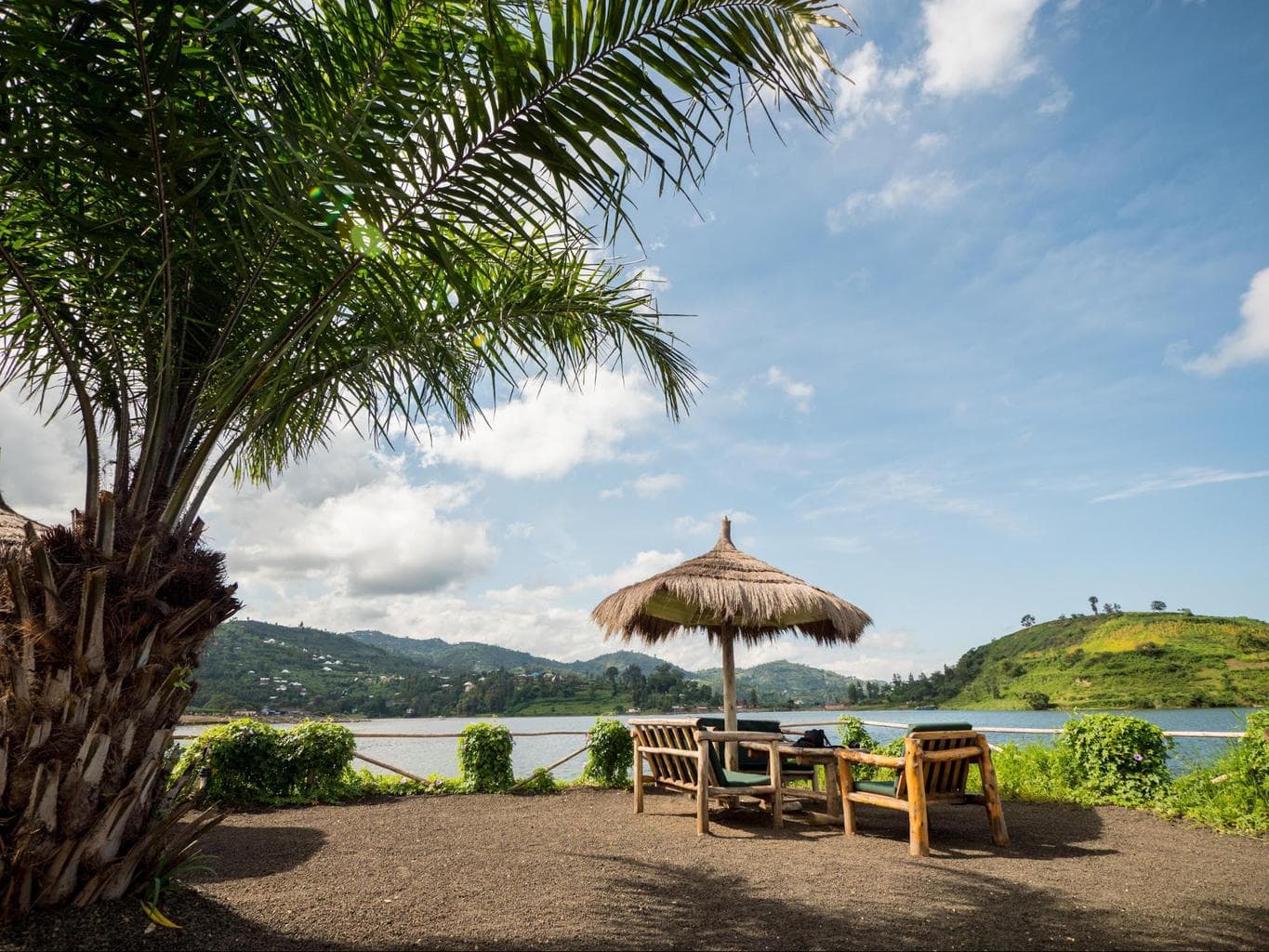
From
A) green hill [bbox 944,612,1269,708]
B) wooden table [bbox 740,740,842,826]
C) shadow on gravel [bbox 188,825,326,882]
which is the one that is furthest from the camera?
green hill [bbox 944,612,1269,708]

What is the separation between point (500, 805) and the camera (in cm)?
686

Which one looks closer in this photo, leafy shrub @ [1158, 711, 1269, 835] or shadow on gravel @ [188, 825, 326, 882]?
shadow on gravel @ [188, 825, 326, 882]

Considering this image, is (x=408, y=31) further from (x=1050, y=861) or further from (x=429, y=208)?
(x=1050, y=861)

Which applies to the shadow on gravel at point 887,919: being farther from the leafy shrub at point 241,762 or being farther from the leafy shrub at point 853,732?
the leafy shrub at point 241,762

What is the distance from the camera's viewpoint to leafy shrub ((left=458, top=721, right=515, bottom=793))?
300 inches

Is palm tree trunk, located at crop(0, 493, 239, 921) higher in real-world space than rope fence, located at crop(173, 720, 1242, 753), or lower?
higher

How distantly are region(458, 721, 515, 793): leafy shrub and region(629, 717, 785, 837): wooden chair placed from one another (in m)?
1.83

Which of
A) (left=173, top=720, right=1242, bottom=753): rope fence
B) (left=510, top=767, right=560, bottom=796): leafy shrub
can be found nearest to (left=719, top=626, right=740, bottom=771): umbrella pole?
(left=173, top=720, right=1242, bottom=753): rope fence

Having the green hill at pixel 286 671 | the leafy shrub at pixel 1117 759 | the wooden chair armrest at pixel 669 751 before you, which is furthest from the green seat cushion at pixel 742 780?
the green hill at pixel 286 671

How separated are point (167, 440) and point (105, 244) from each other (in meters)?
0.85

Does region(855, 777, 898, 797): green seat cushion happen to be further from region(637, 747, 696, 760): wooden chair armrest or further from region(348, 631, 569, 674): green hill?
region(348, 631, 569, 674): green hill

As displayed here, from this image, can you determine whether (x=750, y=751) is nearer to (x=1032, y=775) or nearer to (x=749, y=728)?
(x=749, y=728)

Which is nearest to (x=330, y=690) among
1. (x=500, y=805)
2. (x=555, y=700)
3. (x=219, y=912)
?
(x=555, y=700)

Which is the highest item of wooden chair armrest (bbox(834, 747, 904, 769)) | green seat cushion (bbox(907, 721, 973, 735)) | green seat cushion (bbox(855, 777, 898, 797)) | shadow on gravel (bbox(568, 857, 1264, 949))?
green seat cushion (bbox(907, 721, 973, 735))
